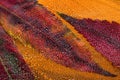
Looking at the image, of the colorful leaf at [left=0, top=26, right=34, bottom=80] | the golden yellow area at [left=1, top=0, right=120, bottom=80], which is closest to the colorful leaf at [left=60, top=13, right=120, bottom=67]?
the golden yellow area at [left=1, top=0, right=120, bottom=80]

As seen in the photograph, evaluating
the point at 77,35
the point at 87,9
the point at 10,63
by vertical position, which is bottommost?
the point at 10,63

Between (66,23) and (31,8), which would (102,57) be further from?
(31,8)

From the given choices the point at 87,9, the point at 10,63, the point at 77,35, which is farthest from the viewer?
the point at 87,9

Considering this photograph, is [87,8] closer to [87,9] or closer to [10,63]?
[87,9]

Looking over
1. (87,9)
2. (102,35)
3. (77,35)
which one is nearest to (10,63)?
(77,35)

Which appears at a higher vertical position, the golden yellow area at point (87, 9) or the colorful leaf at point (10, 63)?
the golden yellow area at point (87, 9)

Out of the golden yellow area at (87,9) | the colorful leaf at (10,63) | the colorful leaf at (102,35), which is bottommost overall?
the colorful leaf at (10,63)

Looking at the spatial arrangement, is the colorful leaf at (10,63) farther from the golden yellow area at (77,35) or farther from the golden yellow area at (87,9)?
the golden yellow area at (87,9)

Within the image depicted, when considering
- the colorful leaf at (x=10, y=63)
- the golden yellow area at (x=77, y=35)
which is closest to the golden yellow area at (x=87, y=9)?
the golden yellow area at (x=77, y=35)
